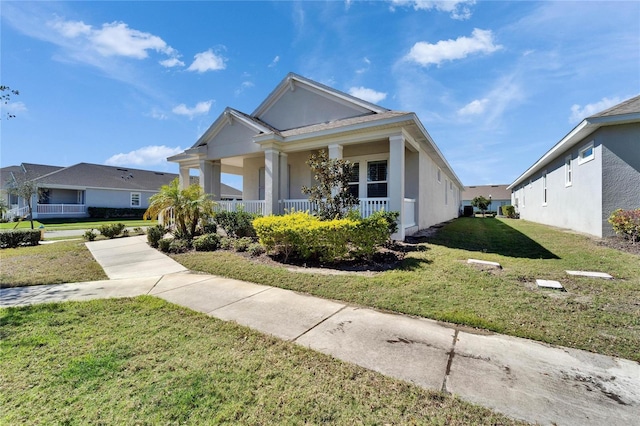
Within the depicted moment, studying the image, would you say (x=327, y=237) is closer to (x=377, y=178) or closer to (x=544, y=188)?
(x=377, y=178)

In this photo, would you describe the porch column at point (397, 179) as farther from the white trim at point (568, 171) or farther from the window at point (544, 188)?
the window at point (544, 188)

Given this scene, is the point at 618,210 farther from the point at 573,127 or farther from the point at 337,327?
the point at 337,327

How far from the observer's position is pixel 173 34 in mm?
10172

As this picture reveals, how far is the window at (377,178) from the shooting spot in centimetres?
1196

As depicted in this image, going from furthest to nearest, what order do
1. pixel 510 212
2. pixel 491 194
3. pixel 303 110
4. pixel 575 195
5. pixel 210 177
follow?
1. pixel 491 194
2. pixel 510 212
3. pixel 210 177
4. pixel 303 110
5. pixel 575 195

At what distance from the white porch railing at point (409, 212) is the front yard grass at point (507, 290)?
239 centimetres

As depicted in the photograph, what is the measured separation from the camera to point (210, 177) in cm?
1407

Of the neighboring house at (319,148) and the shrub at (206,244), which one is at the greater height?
the neighboring house at (319,148)

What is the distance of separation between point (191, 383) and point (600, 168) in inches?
554

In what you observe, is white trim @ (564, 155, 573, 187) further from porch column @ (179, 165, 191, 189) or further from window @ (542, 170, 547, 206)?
porch column @ (179, 165, 191, 189)

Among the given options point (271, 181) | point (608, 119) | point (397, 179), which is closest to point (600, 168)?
point (608, 119)

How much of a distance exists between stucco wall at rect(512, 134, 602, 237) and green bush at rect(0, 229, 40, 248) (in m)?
22.4

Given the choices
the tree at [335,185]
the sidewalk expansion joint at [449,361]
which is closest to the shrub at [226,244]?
the tree at [335,185]

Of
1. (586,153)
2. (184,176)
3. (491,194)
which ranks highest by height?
(491,194)
